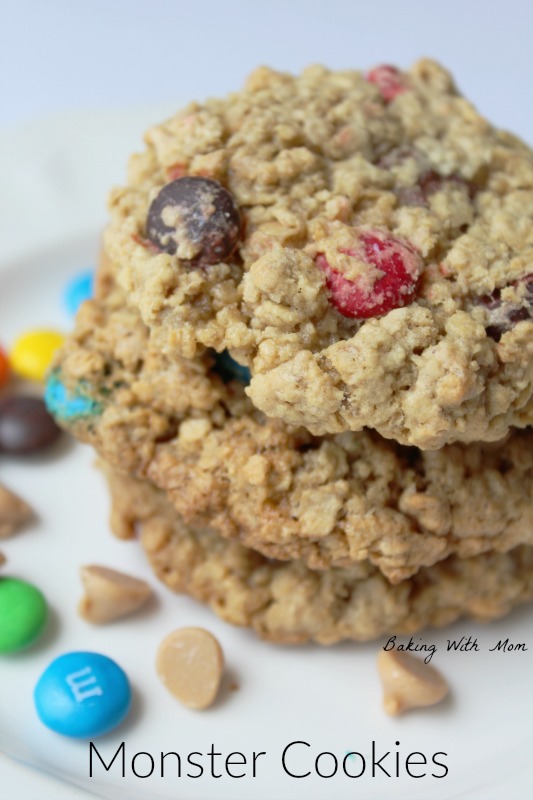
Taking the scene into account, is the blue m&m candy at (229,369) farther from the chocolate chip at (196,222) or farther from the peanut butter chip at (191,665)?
the peanut butter chip at (191,665)

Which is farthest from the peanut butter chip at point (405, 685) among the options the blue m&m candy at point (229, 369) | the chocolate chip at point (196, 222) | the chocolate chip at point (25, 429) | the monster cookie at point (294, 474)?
the chocolate chip at point (25, 429)

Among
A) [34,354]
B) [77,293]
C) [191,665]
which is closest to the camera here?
[191,665]

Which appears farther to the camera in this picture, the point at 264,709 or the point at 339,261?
the point at 264,709

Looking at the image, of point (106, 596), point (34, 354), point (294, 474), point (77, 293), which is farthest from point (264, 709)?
point (77, 293)

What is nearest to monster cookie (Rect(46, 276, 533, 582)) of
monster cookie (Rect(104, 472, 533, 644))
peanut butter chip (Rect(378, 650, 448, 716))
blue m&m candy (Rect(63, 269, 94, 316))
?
monster cookie (Rect(104, 472, 533, 644))

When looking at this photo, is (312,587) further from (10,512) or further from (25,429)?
(25,429)

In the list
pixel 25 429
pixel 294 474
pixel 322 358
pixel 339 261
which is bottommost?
pixel 25 429
